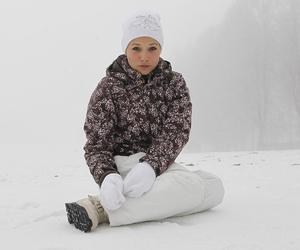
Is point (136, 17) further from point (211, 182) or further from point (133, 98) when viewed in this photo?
point (211, 182)

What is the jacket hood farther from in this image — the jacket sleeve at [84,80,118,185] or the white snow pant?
the white snow pant

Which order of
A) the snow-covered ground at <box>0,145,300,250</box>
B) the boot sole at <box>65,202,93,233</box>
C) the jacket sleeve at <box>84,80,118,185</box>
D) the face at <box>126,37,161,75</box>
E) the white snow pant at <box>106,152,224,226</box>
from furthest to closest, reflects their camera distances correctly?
1. the face at <box>126,37,161,75</box>
2. the jacket sleeve at <box>84,80,118,185</box>
3. the white snow pant at <box>106,152,224,226</box>
4. the boot sole at <box>65,202,93,233</box>
5. the snow-covered ground at <box>0,145,300,250</box>

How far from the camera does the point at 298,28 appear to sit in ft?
71.1

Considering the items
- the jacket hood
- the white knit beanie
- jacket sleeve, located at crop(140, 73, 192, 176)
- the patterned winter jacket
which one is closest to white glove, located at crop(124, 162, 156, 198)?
jacket sleeve, located at crop(140, 73, 192, 176)

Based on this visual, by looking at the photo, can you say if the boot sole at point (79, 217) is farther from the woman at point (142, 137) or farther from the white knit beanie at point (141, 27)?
the white knit beanie at point (141, 27)

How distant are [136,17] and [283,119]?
19.3m

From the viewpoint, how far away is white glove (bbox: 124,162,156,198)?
254cm

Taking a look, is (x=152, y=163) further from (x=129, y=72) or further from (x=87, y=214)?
(x=129, y=72)

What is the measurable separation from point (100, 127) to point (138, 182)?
49cm

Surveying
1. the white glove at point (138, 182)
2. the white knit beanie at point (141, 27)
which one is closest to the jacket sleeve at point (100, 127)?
the white glove at point (138, 182)

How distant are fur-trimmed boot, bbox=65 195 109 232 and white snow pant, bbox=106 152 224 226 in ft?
0.26

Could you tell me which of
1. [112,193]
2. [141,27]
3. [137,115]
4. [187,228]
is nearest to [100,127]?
[137,115]

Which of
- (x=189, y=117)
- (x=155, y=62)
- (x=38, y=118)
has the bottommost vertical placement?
(x=38, y=118)

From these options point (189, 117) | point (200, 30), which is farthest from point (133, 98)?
point (200, 30)
